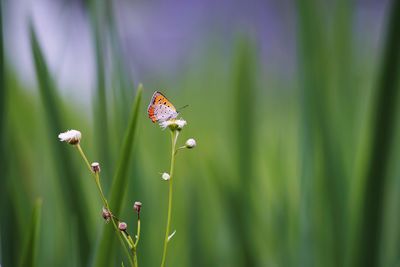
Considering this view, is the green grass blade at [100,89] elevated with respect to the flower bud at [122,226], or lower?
elevated

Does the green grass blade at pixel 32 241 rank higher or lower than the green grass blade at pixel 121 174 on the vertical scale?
lower

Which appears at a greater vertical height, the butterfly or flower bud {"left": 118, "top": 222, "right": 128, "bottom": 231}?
the butterfly

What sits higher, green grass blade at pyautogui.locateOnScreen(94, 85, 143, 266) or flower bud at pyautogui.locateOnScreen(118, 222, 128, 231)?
green grass blade at pyautogui.locateOnScreen(94, 85, 143, 266)

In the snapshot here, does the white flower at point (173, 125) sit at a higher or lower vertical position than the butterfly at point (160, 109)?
lower
